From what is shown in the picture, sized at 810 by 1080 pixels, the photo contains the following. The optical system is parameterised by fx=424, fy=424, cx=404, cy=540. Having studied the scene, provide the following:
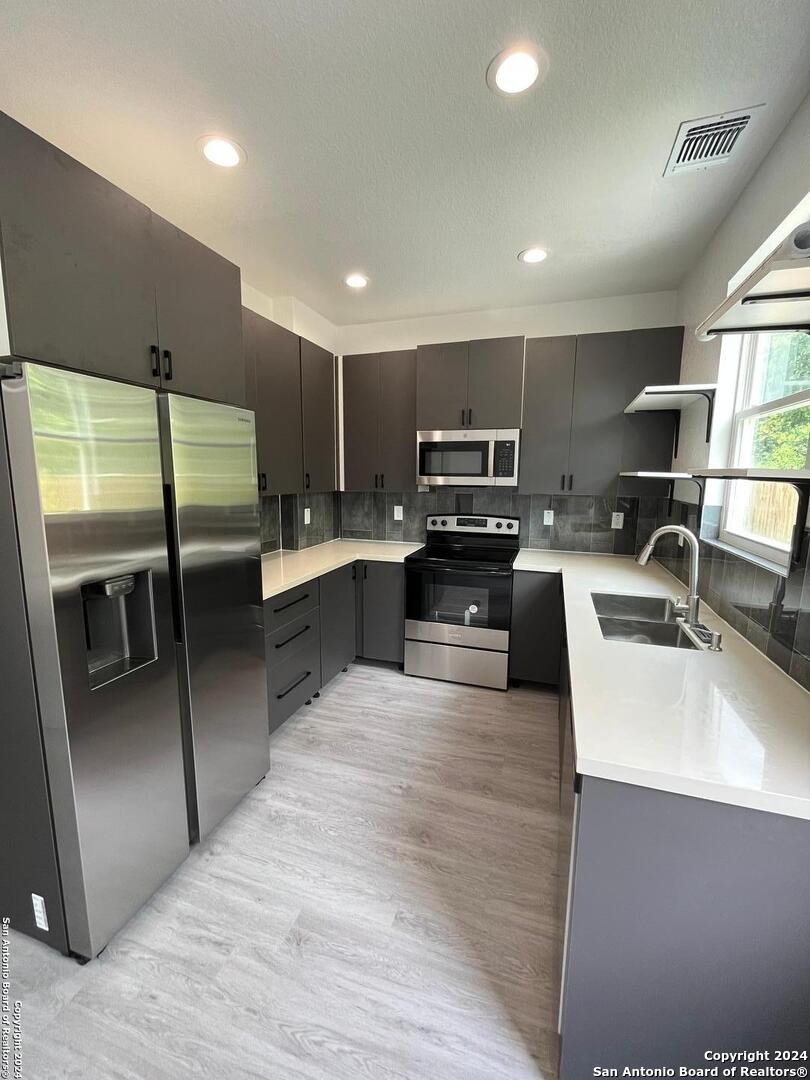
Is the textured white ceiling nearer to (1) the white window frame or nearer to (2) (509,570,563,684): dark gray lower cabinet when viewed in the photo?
(1) the white window frame

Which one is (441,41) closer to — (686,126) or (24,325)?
(686,126)

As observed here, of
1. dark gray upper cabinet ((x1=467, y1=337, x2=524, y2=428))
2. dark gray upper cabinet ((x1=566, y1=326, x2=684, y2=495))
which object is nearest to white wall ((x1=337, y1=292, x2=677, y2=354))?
dark gray upper cabinet ((x1=566, y1=326, x2=684, y2=495))

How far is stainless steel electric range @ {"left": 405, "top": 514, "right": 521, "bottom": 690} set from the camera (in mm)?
2875

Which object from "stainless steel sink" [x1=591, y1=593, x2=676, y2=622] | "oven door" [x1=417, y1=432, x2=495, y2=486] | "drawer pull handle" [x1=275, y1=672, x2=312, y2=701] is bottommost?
"drawer pull handle" [x1=275, y1=672, x2=312, y2=701]

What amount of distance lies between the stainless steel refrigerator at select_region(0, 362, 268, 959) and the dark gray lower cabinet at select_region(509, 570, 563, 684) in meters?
1.86

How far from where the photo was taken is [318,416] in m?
3.06

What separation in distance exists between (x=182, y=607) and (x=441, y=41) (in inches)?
74.3

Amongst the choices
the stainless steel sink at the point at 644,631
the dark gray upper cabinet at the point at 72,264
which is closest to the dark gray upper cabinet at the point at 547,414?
the stainless steel sink at the point at 644,631

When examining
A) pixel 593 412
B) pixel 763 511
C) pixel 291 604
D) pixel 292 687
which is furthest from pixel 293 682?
pixel 593 412

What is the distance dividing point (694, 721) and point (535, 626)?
5.98 feet

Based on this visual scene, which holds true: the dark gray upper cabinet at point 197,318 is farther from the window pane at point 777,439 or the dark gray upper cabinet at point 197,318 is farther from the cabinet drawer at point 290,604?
the window pane at point 777,439

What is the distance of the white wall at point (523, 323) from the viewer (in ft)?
9.58

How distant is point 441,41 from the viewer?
3.85 ft

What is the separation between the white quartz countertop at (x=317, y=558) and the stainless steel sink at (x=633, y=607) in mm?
1373
